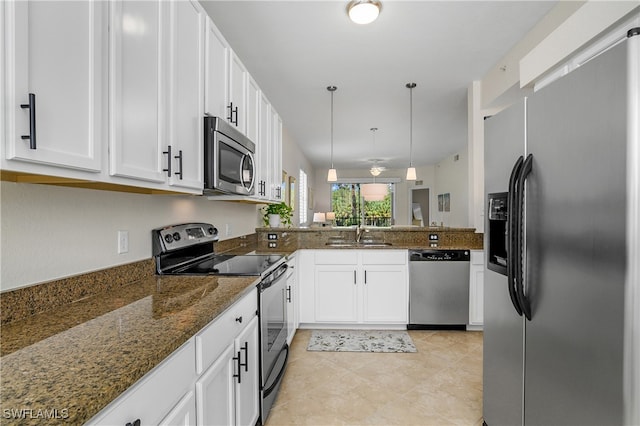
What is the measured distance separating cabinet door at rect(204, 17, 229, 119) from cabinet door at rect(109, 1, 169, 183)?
0.43 m

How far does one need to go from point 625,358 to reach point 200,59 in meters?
2.07

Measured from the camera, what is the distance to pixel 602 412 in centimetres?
99

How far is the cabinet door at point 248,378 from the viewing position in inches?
59.1

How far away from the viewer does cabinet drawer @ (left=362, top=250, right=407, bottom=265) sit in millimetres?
3428

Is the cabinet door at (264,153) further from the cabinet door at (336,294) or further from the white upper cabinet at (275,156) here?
the cabinet door at (336,294)

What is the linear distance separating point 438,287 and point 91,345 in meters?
3.15

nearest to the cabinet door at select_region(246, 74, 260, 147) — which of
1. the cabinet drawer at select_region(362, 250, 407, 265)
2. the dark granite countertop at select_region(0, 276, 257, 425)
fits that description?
the dark granite countertop at select_region(0, 276, 257, 425)

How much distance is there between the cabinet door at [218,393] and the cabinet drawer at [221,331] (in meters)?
0.04

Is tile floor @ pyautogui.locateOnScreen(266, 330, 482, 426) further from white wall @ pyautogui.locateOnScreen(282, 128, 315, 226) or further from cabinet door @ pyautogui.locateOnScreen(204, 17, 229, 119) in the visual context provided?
white wall @ pyautogui.locateOnScreen(282, 128, 315, 226)

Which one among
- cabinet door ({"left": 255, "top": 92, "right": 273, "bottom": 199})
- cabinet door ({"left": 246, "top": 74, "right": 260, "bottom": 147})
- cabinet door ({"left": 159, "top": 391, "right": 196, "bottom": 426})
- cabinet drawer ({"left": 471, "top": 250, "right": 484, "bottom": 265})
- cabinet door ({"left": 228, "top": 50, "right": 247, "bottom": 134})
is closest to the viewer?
cabinet door ({"left": 159, "top": 391, "right": 196, "bottom": 426})

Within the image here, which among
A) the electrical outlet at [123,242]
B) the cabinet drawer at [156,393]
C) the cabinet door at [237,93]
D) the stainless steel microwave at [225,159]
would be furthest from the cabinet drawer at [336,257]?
the cabinet drawer at [156,393]

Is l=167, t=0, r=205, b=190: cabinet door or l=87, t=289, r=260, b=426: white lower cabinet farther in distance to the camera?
l=167, t=0, r=205, b=190: cabinet door

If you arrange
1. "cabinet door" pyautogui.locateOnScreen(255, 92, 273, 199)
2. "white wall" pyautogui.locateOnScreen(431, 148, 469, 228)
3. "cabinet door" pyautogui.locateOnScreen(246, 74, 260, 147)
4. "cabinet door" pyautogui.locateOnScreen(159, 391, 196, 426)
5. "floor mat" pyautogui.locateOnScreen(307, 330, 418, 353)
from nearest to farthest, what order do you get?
"cabinet door" pyautogui.locateOnScreen(159, 391, 196, 426), "cabinet door" pyautogui.locateOnScreen(246, 74, 260, 147), "cabinet door" pyautogui.locateOnScreen(255, 92, 273, 199), "floor mat" pyautogui.locateOnScreen(307, 330, 418, 353), "white wall" pyautogui.locateOnScreen(431, 148, 469, 228)

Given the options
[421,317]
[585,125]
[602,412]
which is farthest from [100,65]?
[421,317]
